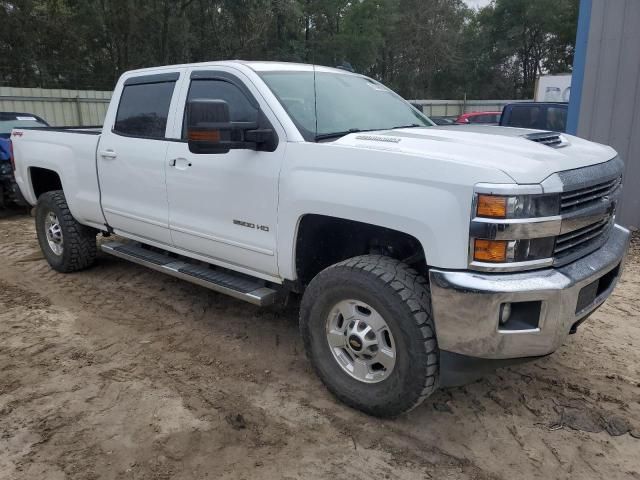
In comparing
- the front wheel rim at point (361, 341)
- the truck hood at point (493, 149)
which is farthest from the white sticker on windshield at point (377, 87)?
the front wheel rim at point (361, 341)

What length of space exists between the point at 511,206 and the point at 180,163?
2.47m

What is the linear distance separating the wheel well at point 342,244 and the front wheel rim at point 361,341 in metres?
0.42

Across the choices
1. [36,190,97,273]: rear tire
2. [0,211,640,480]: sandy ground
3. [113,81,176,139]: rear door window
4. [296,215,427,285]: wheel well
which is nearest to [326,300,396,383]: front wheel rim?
[0,211,640,480]: sandy ground

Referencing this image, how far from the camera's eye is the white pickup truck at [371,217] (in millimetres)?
2605

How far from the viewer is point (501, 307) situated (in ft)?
8.45

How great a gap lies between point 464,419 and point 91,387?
2326 mm

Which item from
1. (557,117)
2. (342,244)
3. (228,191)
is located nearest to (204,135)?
(228,191)

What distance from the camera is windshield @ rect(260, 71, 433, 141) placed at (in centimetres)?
355

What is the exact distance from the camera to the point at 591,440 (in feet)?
9.70

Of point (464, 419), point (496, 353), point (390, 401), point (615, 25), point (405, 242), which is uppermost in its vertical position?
point (615, 25)

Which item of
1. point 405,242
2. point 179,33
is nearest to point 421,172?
point 405,242

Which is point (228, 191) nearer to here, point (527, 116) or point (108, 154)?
point (108, 154)

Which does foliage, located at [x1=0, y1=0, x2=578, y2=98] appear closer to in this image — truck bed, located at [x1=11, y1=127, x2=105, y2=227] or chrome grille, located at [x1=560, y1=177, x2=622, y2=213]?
truck bed, located at [x1=11, y1=127, x2=105, y2=227]

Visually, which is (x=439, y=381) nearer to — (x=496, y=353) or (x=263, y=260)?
(x=496, y=353)
